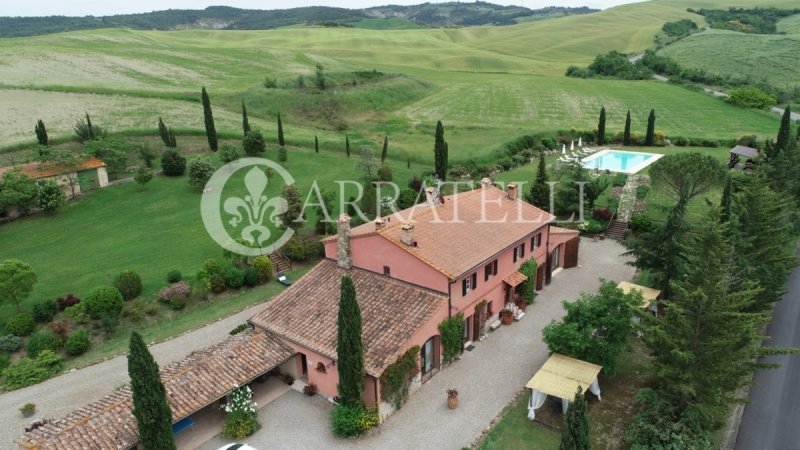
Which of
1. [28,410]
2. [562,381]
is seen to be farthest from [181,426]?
[562,381]

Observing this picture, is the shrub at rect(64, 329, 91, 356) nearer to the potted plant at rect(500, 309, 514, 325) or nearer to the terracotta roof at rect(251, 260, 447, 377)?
the terracotta roof at rect(251, 260, 447, 377)

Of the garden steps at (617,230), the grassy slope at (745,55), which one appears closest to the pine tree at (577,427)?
the garden steps at (617,230)

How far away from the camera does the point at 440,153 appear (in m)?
51.1

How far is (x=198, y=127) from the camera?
61062mm

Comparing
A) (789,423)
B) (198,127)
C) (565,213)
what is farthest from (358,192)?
(789,423)

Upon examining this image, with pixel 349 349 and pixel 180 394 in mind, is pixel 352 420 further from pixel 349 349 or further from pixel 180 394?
pixel 180 394

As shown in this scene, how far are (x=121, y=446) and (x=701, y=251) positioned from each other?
21.8 meters

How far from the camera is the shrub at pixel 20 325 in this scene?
2639cm

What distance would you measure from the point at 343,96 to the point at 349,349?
68152 millimetres

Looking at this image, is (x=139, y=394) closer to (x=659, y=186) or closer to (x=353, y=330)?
(x=353, y=330)

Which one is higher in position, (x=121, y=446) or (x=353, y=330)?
(x=353, y=330)

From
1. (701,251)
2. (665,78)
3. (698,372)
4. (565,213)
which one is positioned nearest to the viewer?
(698,372)

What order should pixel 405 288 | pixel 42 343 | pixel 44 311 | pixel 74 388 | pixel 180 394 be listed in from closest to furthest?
pixel 180 394 < pixel 74 388 < pixel 405 288 < pixel 42 343 < pixel 44 311

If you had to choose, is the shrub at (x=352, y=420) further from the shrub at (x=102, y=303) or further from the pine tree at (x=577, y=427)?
the shrub at (x=102, y=303)
